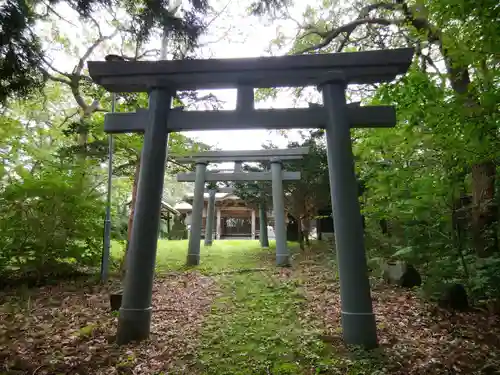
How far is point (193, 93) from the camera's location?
5.00 meters

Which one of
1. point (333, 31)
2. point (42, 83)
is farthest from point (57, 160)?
point (333, 31)

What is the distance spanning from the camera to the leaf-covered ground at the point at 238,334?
3314 millimetres

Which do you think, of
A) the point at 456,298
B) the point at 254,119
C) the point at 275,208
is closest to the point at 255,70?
the point at 254,119

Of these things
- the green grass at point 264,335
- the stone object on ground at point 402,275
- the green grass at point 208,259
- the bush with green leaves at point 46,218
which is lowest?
the green grass at point 264,335

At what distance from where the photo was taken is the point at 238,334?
4.23 m

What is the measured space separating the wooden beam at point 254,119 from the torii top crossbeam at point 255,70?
41 centimetres

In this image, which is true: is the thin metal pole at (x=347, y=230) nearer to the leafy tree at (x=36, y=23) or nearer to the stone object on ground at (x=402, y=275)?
the leafy tree at (x=36, y=23)

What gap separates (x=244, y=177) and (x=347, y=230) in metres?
7.85

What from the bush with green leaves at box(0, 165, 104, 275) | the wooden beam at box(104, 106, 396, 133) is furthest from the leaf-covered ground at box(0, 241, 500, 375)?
the wooden beam at box(104, 106, 396, 133)

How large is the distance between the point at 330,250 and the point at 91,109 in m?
8.84

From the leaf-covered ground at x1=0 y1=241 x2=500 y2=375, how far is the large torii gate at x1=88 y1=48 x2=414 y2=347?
43 cm

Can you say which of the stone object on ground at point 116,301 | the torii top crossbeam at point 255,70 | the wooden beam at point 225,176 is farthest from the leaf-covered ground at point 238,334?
the wooden beam at point 225,176

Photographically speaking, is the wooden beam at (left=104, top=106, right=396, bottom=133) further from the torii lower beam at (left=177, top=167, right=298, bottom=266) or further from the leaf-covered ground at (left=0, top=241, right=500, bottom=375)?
the torii lower beam at (left=177, top=167, right=298, bottom=266)

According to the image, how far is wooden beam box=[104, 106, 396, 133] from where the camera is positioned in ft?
13.8
